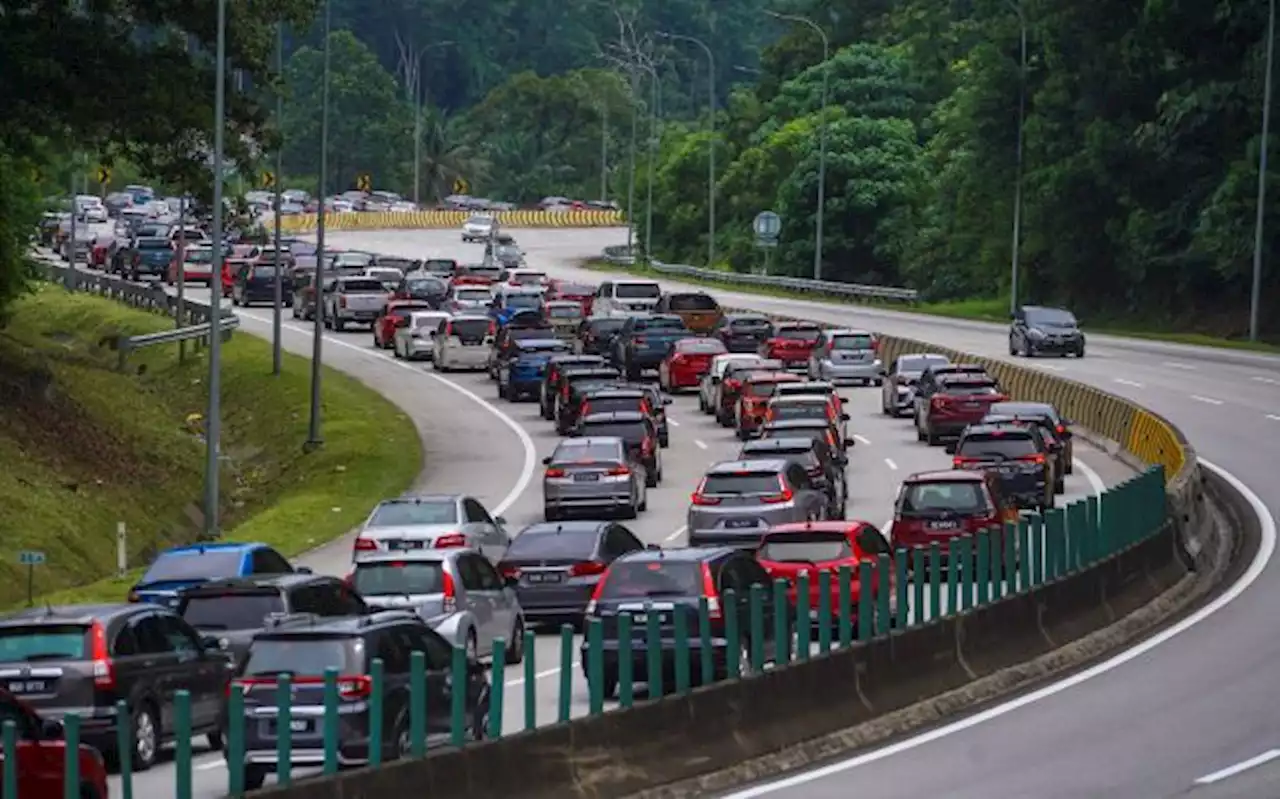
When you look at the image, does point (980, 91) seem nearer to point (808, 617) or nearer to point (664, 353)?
point (664, 353)

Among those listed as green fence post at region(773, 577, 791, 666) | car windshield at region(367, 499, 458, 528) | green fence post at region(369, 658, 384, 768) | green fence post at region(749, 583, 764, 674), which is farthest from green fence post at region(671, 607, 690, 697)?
Result: car windshield at region(367, 499, 458, 528)

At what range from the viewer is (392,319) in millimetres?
83125

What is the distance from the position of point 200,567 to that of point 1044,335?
4715 centimetres

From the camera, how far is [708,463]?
5691cm

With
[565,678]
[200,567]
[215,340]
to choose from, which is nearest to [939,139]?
[215,340]

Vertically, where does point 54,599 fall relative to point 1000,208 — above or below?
below

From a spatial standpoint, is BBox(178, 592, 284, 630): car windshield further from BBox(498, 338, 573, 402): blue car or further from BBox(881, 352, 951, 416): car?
BBox(498, 338, 573, 402): blue car

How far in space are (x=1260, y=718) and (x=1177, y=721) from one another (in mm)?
806

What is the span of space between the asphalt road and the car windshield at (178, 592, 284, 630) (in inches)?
100

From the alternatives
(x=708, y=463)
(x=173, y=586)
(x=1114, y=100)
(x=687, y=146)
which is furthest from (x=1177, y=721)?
(x=687, y=146)

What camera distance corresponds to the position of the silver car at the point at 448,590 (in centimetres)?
3119

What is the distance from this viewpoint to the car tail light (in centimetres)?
2420

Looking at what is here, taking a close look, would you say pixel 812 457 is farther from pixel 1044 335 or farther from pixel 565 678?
pixel 1044 335

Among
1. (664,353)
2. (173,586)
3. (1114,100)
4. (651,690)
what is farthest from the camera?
(1114,100)
